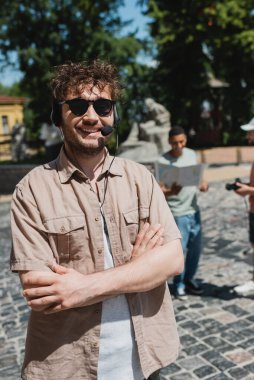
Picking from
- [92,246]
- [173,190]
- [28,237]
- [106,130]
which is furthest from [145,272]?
[173,190]

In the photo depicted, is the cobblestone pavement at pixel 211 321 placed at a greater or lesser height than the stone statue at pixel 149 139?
lesser

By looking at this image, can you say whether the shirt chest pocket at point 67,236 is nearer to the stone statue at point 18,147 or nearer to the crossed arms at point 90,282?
the crossed arms at point 90,282

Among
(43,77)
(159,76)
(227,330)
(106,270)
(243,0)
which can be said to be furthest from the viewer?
(159,76)

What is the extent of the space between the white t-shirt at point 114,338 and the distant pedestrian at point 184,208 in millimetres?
2806

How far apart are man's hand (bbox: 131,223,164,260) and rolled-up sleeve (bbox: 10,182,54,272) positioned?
375 millimetres

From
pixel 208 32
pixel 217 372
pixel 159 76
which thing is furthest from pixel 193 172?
pixel 159 76

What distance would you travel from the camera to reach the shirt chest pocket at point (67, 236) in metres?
1.75

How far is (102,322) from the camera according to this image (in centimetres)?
180

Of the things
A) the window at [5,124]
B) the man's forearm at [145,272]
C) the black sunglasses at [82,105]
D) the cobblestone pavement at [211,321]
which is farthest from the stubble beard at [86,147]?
the window at [5,124]

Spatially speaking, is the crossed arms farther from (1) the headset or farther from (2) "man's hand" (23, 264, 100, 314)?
(1) the headset

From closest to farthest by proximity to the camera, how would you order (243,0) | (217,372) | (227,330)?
(217,372)
(227,330)
(243,0)

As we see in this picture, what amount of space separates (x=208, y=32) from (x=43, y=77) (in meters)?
9.68

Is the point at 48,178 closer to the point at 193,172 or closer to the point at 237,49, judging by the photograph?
the point at 193,172

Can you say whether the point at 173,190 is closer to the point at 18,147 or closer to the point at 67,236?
the point at 67,236
